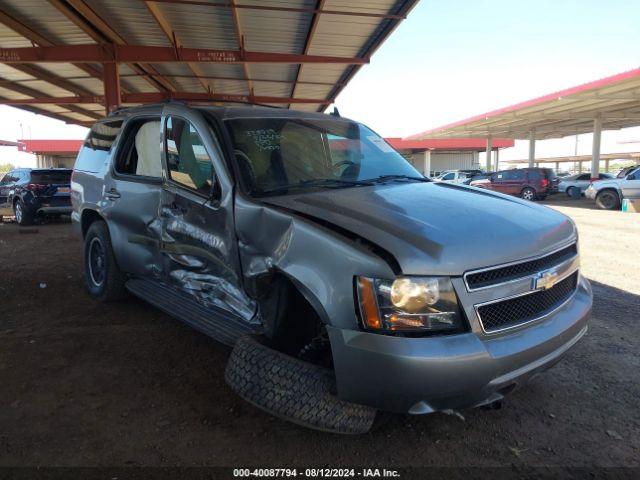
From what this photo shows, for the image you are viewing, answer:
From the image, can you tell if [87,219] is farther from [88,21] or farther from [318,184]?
[88,21]

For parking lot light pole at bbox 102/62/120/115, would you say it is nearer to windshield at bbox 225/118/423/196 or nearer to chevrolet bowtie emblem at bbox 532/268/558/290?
windshield at bbox 225/118/423/196

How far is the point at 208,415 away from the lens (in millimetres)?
2746

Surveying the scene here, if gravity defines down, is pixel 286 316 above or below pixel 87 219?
below

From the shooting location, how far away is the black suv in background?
11.8 metres

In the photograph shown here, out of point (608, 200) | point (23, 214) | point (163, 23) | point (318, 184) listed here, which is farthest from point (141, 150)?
point (608, 200)

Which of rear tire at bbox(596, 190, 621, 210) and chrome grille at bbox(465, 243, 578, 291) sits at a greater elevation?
chrome grille at bbox(465, 243, 578, 291)

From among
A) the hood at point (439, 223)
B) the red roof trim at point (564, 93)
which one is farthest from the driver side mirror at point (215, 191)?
the red roof trim at point (564, 93)

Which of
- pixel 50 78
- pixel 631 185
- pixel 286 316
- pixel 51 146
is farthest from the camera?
pixel 51 146

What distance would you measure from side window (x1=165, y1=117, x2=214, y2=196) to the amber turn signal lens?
1385 mm

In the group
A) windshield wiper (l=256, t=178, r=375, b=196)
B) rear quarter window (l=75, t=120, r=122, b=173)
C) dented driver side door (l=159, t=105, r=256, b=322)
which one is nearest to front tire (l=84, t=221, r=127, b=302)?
rear quarter window (l=75, t=120, r=122, b=173)

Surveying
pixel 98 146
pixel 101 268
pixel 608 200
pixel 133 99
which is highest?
pixel 133 99

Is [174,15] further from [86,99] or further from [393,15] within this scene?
[86,99]

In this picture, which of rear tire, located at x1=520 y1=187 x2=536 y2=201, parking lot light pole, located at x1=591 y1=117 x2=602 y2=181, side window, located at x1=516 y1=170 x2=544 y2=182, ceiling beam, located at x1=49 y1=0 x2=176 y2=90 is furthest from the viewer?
parking lot light pole, located at x1=591 y1=117 x2=602 y2=181

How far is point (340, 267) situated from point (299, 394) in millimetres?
675
